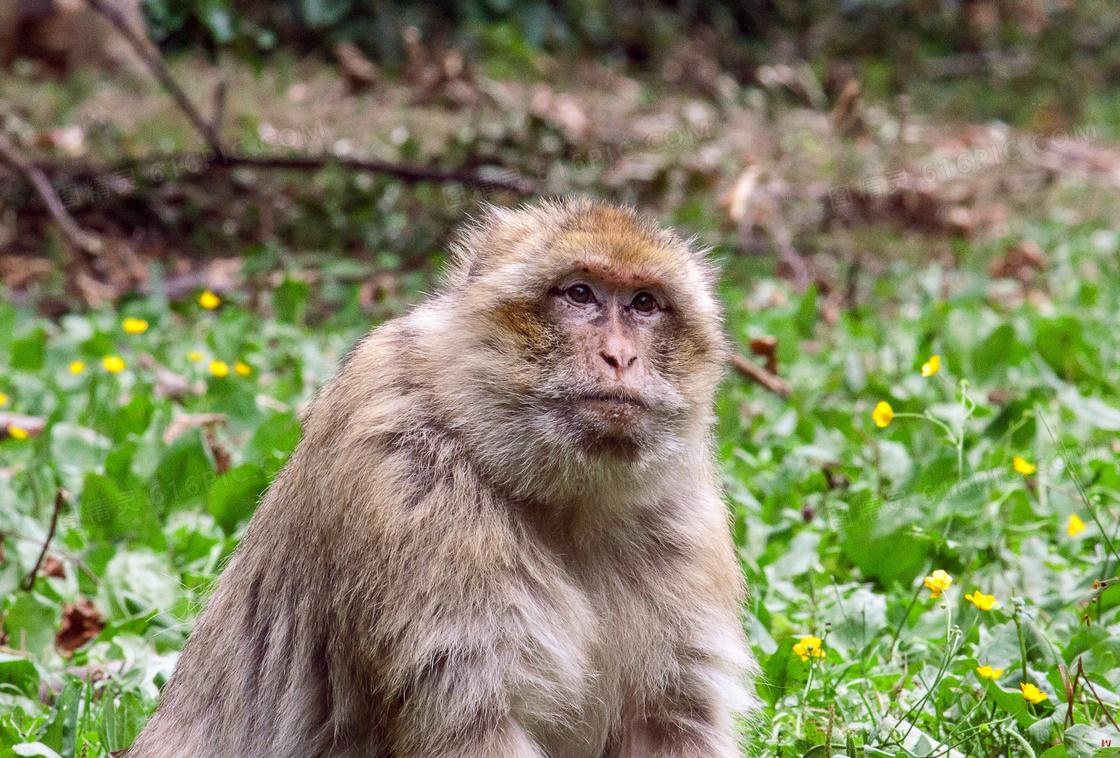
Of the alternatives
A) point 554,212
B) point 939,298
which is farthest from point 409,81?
point 554,212

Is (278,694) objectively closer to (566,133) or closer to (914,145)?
(566,133)

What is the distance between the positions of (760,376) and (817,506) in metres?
1.00

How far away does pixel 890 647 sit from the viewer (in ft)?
13.1

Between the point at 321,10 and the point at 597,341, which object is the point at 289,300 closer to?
the point at 321,10

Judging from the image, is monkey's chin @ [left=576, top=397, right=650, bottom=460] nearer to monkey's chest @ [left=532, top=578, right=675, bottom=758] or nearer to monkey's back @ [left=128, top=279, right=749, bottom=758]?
monkey's back @ [left=128, top=279, right=749, bottom=758]

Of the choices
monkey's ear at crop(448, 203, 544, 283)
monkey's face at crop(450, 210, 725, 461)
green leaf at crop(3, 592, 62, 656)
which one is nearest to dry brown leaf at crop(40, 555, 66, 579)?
green leaf at crop(3, 592, 62, 656)

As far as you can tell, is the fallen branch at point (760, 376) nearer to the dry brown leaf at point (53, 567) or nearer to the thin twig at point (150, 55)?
the dry brown leaf at point (53, 567)

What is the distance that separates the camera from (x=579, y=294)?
3.17 m

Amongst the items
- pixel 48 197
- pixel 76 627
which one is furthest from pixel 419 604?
pixel 48 197

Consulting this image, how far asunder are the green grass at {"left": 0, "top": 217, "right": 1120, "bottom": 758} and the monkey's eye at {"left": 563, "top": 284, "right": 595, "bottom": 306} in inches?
44.2

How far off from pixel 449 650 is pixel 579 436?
1.70ft

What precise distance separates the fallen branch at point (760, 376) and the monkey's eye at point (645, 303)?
2610mm

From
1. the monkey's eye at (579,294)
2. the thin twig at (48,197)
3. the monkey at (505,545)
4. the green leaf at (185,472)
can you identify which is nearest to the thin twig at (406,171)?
the thin twig at (48,197)

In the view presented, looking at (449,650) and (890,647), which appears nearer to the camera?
(449,650)
